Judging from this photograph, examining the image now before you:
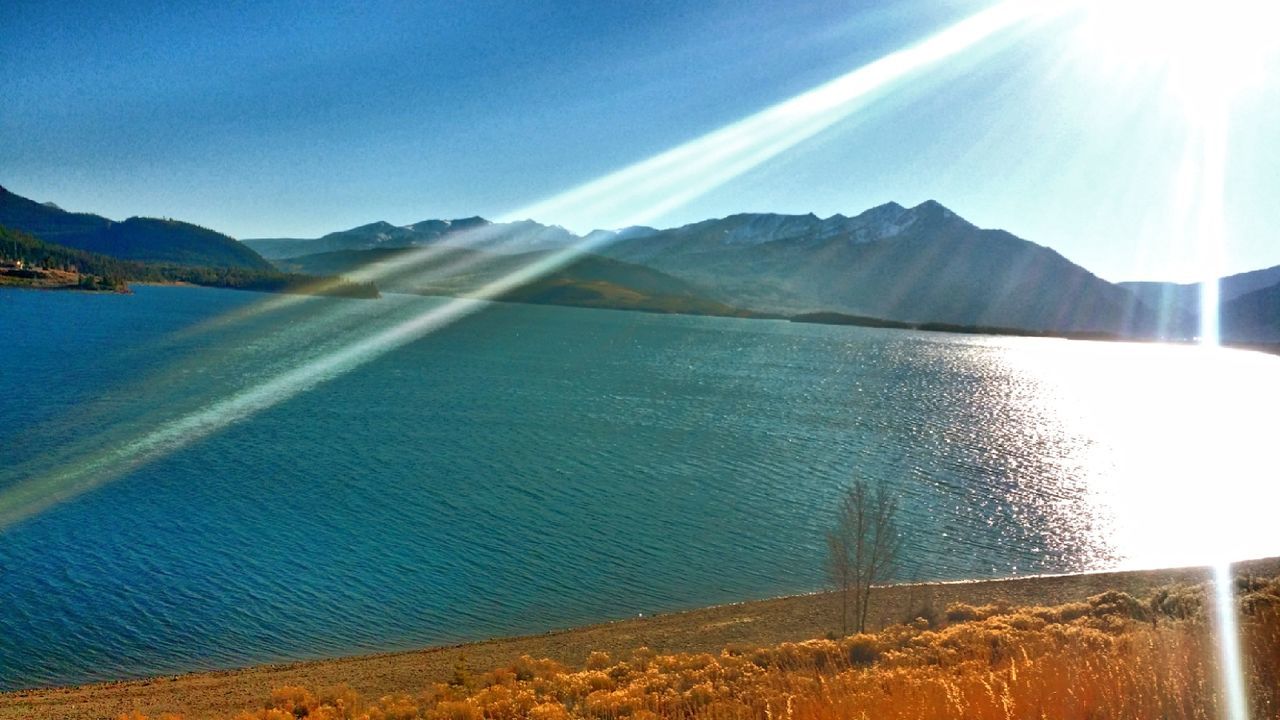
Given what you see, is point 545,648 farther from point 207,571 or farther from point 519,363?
point 519,363

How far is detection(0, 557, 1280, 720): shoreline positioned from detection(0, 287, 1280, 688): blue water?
154 centimetres

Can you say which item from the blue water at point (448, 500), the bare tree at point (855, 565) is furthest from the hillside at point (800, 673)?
the blue water at point (448, 500)

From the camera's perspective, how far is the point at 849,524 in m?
25.0

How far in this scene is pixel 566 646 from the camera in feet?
72.5

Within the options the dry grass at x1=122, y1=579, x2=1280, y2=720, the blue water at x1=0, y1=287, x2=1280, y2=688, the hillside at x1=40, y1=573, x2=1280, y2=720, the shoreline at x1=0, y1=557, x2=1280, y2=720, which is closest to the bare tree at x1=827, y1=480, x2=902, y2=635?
the shoreline at x1=0, y1=557, x2=1280, y2=720

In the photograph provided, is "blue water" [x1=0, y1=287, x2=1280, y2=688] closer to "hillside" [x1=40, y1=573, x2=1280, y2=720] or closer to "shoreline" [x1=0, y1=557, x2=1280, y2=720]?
"shoreline" [x1=0, y1=557, x2=1280, y2=720]

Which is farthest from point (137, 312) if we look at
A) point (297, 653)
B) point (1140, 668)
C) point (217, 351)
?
point (1140, 668)

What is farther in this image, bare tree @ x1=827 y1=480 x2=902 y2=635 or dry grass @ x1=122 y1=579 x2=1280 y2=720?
bare tree @ x1=827 y1=480 x2=902 y2=635

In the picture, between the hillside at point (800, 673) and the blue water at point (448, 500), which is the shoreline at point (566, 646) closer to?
the hillside at point (800, 673)

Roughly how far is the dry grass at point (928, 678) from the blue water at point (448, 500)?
8.45m

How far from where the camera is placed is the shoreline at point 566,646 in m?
17.4

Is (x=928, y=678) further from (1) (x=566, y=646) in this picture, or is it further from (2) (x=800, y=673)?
(1) (x=566, y=646)

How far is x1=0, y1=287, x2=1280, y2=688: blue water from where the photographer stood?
2453cm

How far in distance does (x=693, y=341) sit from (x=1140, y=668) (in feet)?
510
